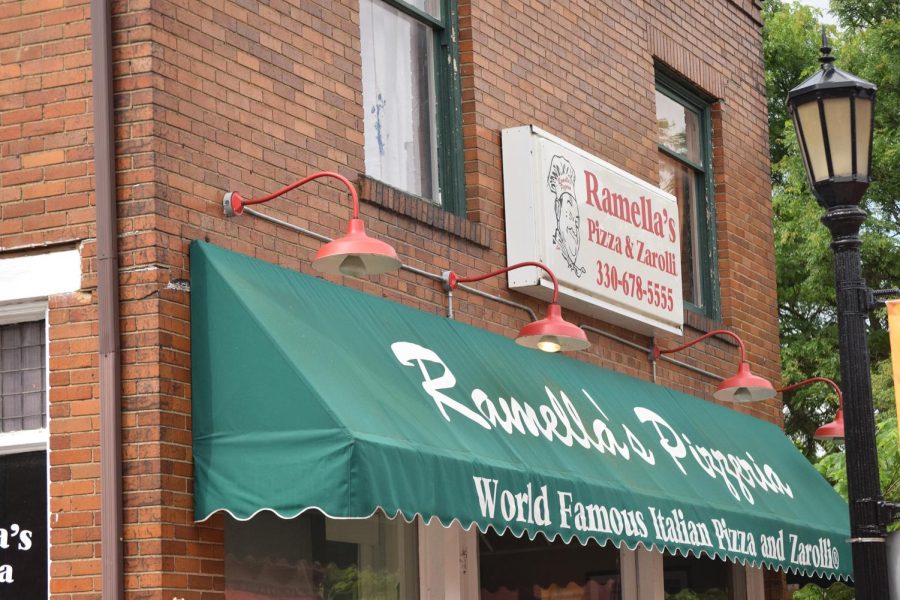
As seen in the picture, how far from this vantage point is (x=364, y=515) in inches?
278

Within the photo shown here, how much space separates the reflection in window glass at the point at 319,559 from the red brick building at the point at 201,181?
0.52 feet

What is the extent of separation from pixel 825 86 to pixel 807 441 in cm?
1892

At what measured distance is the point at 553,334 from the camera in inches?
346

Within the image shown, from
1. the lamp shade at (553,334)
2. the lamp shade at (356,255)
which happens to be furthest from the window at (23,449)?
the lamp shade at (553,334)

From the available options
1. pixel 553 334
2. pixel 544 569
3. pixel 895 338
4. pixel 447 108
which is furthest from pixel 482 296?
pixel 895 338

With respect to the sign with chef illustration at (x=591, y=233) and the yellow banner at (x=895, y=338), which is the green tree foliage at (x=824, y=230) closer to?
the sign with chef illustration at (x=591, y=233)

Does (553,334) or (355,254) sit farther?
(553,334)

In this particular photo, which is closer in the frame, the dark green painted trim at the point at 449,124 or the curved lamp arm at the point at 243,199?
the curved lamp arm at the point at 243,199

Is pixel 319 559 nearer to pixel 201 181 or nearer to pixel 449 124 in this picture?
pixel 201 181

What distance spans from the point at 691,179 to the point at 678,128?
0.47m

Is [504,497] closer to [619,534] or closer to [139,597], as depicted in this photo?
[619,534]

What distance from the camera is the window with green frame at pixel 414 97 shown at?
387 inches

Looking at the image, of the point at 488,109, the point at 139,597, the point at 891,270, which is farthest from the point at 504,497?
the point at 891,270

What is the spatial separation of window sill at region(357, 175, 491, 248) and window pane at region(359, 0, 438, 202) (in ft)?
0.78
